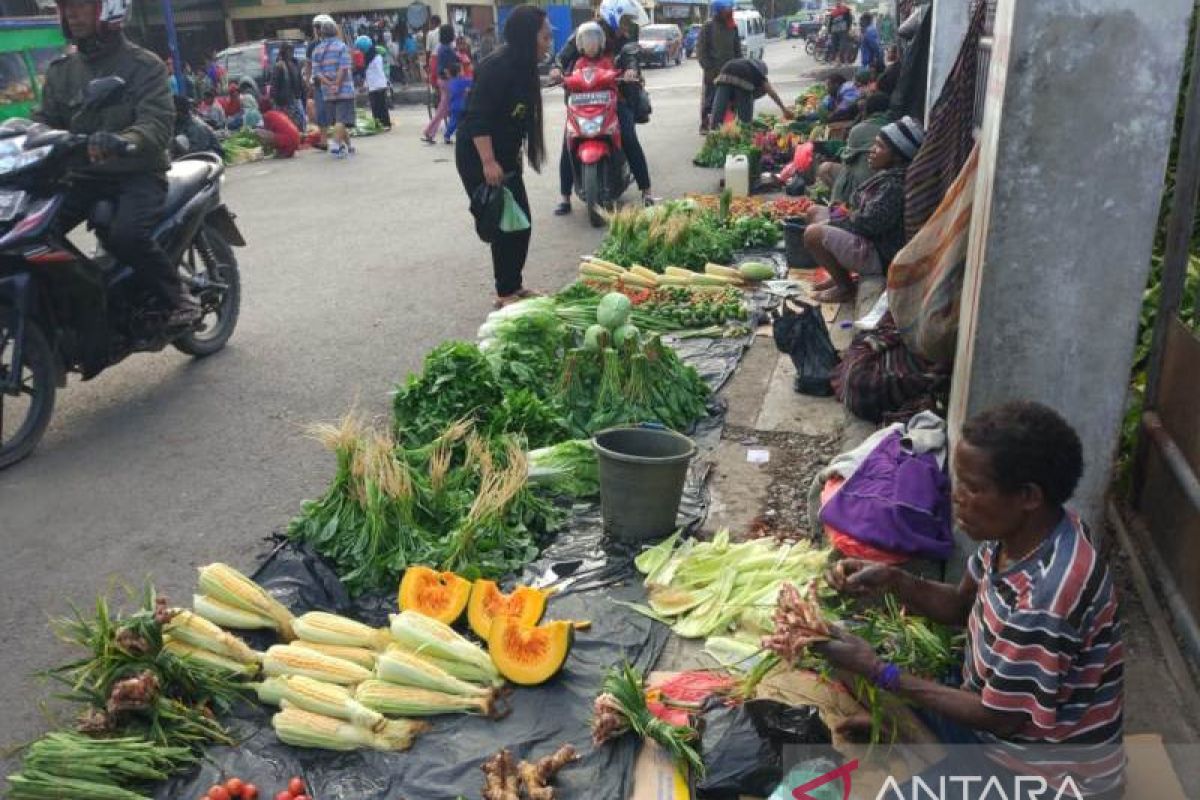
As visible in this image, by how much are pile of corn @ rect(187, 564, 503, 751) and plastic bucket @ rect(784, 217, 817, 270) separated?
5.67 metres

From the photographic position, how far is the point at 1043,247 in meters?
2.89

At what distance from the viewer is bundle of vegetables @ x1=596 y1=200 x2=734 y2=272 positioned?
26.2 ft

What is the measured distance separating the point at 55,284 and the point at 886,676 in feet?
15.1

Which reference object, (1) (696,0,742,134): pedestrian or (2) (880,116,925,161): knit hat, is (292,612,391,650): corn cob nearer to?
(2) (880,116,925,161): knit hat

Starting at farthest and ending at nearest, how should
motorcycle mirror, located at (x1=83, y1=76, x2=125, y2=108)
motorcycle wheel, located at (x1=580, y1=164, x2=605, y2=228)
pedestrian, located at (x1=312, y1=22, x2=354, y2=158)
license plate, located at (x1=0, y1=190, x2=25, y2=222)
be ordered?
pedestrian, located at (x1=312, y1=22, x2=354, y2=158) → motorcycle wheel, located at (x1=580, y1=164, x2=605, y2=228) → motorcycle mirror, located at (x1=83, y1=76, x2=125, y2=108) → license plate, located at (x1=0, y1=190, x2=25, y2=222)

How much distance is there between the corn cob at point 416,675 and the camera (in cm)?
306

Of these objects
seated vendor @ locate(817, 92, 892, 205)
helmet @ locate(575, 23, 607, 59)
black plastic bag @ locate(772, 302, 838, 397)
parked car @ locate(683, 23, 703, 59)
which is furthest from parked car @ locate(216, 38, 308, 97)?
parked car @ locate(683, 23, 703, 59)

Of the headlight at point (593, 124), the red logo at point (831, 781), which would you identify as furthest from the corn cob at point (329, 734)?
the headlight at point (593, 124)

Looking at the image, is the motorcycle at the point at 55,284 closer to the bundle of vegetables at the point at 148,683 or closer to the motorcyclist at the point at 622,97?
the bundle of vegetables at the point at 148,683

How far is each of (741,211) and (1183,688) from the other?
23.4ft

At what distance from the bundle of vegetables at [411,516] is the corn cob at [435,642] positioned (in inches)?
21.2

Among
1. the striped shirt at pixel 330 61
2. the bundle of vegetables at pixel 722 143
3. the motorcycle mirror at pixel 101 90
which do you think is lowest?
the bundle of vegetables at pixel 722 143

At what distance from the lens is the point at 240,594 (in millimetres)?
3346

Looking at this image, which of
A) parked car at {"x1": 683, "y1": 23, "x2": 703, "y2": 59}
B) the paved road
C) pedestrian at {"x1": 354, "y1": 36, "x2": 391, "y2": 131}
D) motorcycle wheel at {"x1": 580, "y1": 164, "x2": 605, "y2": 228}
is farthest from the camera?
parked car at {"x1": 683, "y1": 23, "x2": 703, "y2": 59}
